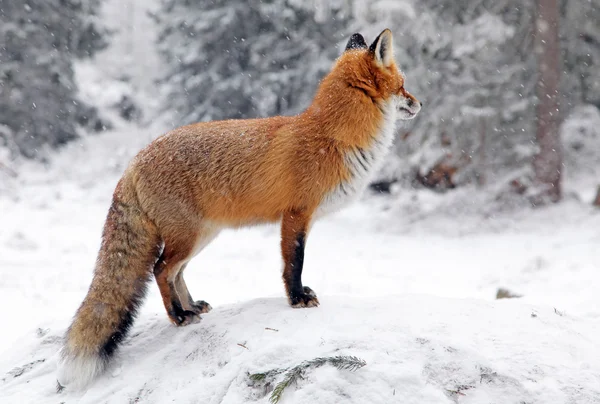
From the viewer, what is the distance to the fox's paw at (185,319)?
4270mm

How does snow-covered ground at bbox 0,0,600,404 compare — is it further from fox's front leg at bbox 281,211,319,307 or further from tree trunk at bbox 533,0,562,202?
tree trunk at bbox 533,0,562,202

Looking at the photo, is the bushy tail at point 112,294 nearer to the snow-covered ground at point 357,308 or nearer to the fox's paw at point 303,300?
the snow-covered ground at point 357,308

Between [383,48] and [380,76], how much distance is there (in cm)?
22

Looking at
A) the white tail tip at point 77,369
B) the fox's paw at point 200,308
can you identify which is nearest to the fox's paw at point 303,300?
the fox's paw at point 200,308

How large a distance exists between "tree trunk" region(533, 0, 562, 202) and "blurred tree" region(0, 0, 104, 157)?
1703 cm

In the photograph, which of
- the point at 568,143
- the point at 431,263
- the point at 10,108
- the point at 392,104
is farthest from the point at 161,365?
the point at 10,108

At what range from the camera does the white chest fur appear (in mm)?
4168

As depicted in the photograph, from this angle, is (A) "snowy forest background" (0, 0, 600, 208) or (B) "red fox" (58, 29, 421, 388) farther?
(A) "snowy forest background" (0, 0, 600, 208)

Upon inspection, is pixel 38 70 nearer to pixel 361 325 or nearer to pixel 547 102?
pixel 547 102

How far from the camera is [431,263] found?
404 inches

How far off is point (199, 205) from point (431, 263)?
276 inches

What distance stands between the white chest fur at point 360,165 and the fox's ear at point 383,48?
346 millimetres

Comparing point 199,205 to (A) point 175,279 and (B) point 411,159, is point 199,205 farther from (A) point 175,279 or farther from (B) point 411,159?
(B) point 411,159

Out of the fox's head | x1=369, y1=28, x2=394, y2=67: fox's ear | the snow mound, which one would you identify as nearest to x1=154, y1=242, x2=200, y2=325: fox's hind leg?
the snow mound
